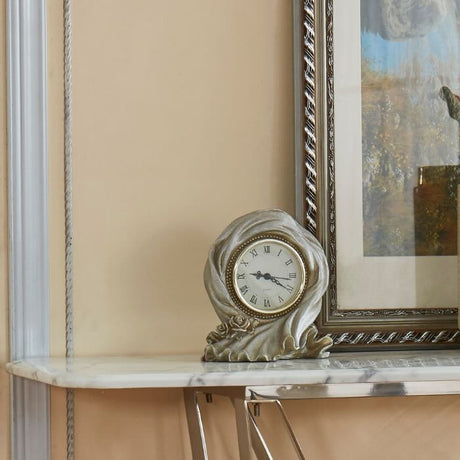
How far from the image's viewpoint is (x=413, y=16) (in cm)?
134

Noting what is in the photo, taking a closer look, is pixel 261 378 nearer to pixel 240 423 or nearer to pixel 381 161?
pixel 240 423

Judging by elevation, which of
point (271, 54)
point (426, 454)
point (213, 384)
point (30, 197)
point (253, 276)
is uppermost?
point (271, 54)

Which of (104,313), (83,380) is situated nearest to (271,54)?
(104,313)

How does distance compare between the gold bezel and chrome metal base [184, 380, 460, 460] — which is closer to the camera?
chrome metal base [184, 380, 460, 460]

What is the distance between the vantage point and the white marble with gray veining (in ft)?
3.52

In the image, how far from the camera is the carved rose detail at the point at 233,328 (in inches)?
47.3

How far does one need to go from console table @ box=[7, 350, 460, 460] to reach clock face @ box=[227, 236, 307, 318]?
0.25ft

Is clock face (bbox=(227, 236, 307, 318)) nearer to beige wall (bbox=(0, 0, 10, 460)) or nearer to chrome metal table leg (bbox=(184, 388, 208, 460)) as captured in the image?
chrome metal table leg (bbox=(184, 388, 208, 460))

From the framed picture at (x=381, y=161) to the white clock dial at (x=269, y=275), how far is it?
96 mm

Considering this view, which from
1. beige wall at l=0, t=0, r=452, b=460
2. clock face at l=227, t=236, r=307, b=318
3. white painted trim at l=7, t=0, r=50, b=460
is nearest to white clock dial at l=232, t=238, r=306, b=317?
clock face at l=227, t=236, r=307, b=318

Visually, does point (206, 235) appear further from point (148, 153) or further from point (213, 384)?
point (213, 384)

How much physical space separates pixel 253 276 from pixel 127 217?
0.70ft

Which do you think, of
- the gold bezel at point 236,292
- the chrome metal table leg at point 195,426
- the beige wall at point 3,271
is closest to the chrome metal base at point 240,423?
the chrome metal table leg at point 195,426

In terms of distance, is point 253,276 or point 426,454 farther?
point 426,454
